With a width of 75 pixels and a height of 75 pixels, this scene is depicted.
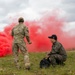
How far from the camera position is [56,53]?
20.7 meters

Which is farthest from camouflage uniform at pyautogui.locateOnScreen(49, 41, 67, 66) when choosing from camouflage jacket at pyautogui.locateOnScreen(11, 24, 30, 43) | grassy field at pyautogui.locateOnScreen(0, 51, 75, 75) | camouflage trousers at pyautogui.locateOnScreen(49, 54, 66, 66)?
camouflage jacket at pyautogui.locateOnScreen(11, 24, 30, 43)

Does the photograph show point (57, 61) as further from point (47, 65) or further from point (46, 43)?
point (46, 43)

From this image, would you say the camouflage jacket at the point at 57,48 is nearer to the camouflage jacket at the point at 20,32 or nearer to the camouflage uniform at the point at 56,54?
the camouflage uniform at the point at 56,54

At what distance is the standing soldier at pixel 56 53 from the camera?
2045 cm

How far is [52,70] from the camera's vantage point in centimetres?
1931

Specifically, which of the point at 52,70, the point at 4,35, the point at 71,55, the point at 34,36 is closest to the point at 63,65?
the point at 52,70

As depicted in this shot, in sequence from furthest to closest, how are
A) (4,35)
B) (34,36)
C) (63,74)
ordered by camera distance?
(34,36) < (4,35) < (63,74)

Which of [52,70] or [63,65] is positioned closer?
[52,70]

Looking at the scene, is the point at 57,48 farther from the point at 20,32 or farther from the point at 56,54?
the point at 20,32

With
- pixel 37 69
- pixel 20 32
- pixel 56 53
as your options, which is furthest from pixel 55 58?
pixel 20 32

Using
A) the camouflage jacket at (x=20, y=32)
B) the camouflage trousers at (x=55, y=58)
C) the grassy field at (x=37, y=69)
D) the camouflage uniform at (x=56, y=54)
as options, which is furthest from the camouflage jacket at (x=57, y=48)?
the camouflage jacket at (x=20, y=32)

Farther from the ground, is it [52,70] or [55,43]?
[55,43]

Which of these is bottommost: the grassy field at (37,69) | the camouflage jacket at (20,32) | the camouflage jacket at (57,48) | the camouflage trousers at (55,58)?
the grassy field at (37,69)

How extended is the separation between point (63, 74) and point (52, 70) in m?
1.72
